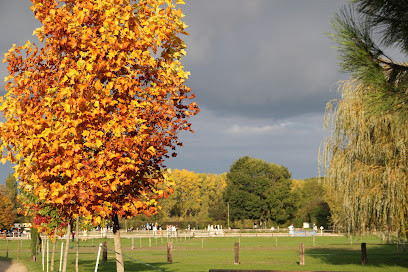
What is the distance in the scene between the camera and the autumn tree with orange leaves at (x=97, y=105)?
7234 mm

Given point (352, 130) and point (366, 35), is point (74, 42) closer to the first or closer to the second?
point (366, 35)

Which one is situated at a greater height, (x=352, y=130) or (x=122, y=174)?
(x=352, y=130)

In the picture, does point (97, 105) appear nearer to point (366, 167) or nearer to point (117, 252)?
point (117, 252)

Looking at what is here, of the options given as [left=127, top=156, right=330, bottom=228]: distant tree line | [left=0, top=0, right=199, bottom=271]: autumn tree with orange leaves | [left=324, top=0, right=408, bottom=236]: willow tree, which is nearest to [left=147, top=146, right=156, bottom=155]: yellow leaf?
[left=0, top=0, right=199, bottom=271]: autumn tree with orange leaves

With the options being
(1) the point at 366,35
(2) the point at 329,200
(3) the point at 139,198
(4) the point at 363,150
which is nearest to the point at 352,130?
(4) the point at 363,150

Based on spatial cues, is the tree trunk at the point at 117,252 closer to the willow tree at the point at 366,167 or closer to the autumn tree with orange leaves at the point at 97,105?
the autumn tree with orange leaves at the point at 97,105

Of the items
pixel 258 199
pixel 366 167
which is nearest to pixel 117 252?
pixel 366 167

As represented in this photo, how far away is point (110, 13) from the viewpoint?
7.59 m

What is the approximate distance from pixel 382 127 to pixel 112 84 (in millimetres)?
19452

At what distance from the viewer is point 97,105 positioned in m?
7.05

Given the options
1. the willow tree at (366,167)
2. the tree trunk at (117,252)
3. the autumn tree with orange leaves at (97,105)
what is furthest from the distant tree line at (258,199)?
the autumn tree with orange leaves at (97,105)

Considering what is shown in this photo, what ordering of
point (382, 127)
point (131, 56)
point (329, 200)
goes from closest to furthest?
point (131, 56), point (382, 127), point (329, 200)

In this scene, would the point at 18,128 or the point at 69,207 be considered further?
the point at 69,207

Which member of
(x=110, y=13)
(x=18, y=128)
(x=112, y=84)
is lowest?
(x=18, y=128)
